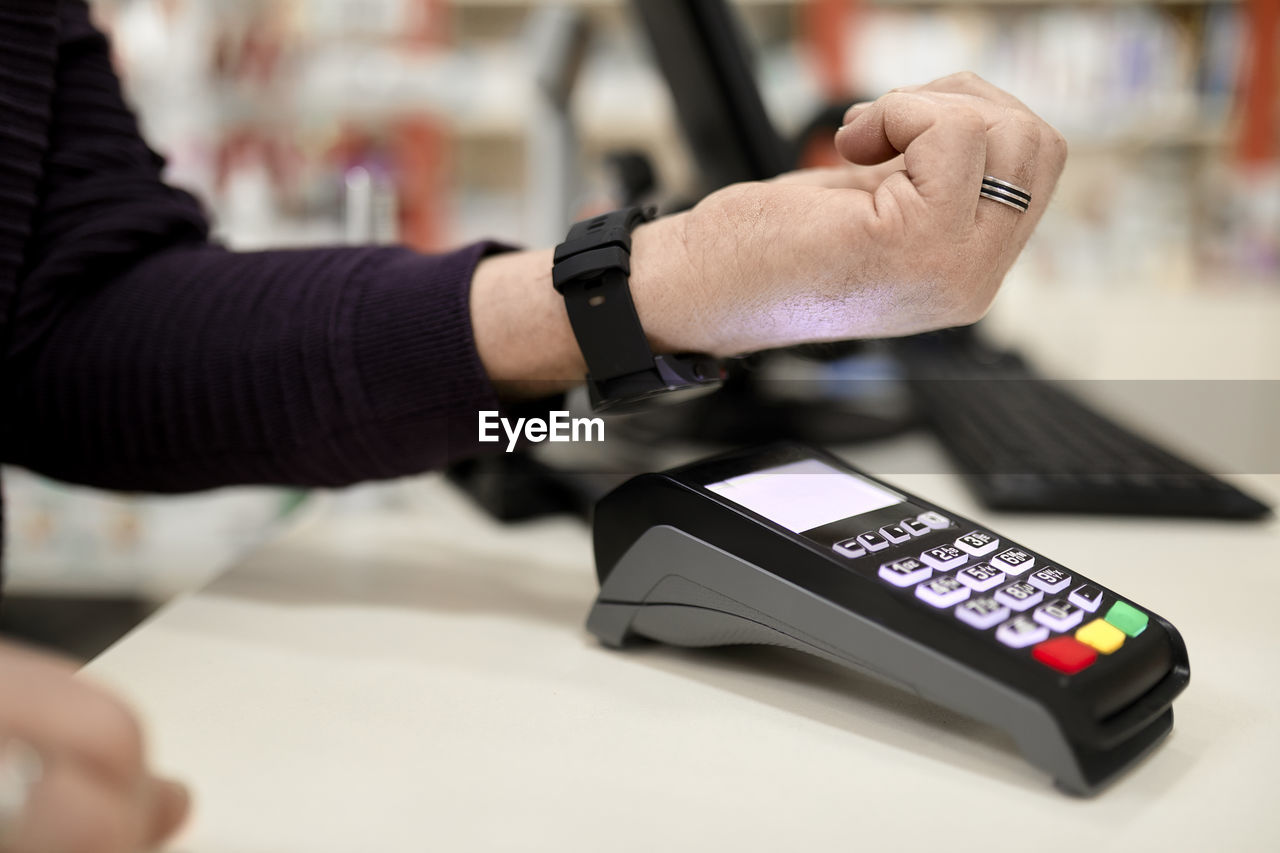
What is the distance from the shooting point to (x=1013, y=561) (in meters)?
0.38

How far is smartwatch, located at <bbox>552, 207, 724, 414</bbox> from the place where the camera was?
41cm

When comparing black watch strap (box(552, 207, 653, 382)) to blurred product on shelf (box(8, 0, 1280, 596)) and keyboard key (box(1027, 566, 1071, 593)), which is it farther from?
blurred product on shelf (box(8, 0, 1280, 596))

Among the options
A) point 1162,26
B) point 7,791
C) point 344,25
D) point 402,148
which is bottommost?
point 402,148

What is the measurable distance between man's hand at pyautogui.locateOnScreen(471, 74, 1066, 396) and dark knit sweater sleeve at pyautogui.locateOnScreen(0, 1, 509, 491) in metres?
0.07

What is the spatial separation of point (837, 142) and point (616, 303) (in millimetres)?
113

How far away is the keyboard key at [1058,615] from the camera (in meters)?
0.34

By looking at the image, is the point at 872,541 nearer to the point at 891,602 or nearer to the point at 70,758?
the point at 891,602

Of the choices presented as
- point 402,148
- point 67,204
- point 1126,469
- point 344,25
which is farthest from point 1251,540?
point 402,148

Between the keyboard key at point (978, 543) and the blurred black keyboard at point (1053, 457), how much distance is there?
0.71ft

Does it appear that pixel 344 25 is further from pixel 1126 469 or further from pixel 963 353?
pixel 1126 469

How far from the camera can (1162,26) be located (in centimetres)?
220

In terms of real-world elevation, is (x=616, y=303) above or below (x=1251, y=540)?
above
